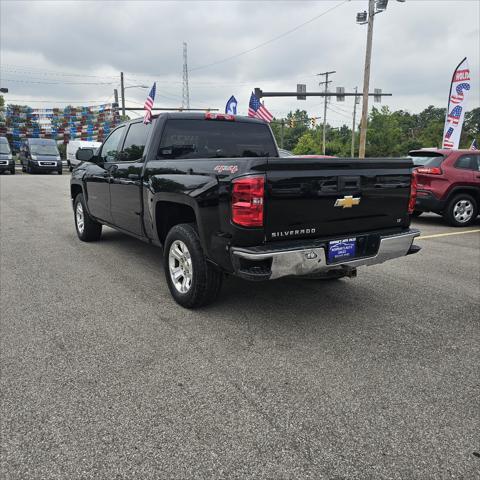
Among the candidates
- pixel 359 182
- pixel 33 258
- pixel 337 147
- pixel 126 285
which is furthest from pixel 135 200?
pixel 337 147

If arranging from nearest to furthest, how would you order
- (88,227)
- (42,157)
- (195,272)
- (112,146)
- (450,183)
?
1. (195,272)
2. (112,146)
3. (88,227)
4. (450,183)
5. (42,157)

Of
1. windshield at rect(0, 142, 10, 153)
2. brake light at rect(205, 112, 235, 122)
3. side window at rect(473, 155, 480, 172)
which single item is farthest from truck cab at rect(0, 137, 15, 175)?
side window at rect(473, 155, 480, 172)

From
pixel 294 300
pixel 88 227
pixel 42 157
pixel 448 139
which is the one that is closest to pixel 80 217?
pixel 88 227

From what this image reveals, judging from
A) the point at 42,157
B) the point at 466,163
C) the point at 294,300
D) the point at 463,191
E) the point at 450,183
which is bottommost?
the point at 42,157

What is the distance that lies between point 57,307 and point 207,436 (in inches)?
96.3

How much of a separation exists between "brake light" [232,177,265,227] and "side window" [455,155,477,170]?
7.70 metres

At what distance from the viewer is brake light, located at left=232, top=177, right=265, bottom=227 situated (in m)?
3.06

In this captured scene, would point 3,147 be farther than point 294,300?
Yes

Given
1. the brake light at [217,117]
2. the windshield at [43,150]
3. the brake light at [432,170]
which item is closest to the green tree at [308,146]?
the windshield at [43,150]

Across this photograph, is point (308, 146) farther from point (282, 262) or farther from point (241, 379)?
point (241, 379)

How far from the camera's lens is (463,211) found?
939 centimetres

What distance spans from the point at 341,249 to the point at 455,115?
1863cm

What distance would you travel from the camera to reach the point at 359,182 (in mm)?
3613

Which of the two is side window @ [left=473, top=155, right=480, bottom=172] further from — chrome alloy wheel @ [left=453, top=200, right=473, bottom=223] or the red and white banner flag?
the red and white banner flag
